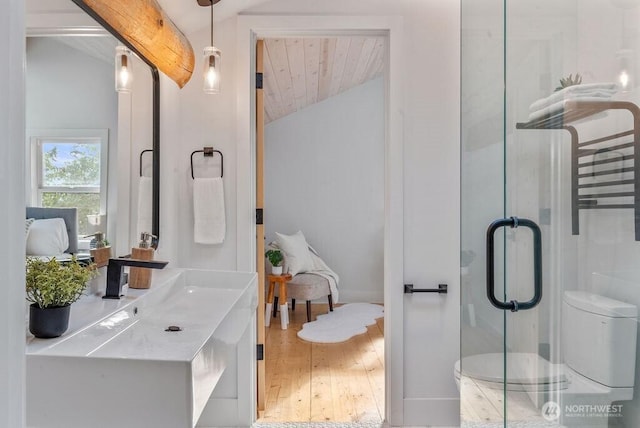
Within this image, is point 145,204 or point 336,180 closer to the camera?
point 145,204

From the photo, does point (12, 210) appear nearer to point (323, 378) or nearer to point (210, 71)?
Result: point (210, 71)

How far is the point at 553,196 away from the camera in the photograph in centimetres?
149

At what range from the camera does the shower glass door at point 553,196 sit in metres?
1.36

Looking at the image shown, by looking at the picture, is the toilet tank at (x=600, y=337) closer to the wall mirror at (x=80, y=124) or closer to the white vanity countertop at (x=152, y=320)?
the white vanity countertop at (x=152, y=320)

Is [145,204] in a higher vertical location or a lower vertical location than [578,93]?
lower

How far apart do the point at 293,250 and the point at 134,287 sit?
2.77 m

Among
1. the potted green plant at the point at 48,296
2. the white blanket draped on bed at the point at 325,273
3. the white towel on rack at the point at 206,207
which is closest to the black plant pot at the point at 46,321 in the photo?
the potted green plant at the point at 48,296

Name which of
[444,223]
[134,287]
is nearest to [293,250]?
[444,223]

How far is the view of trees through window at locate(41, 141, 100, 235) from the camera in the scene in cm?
121

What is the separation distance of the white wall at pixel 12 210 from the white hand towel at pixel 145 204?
1522 mm

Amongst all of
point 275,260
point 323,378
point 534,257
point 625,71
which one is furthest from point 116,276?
point 275,260

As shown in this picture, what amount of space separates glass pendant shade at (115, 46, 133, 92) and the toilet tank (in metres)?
1.78

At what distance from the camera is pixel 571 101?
56.4 inches

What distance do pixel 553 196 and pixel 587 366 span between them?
0.57 meters
